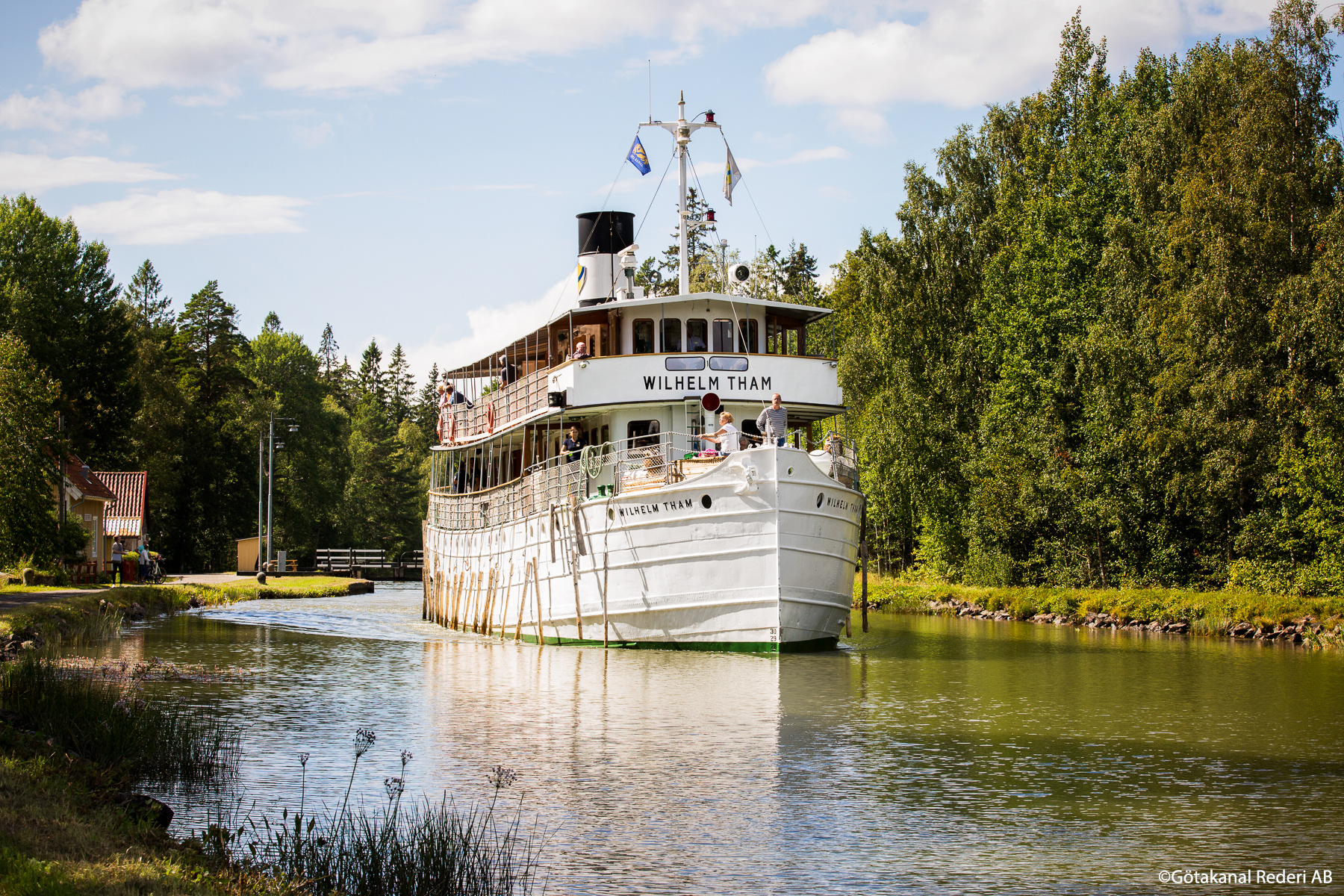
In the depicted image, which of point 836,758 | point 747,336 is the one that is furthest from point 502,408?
point 836,758

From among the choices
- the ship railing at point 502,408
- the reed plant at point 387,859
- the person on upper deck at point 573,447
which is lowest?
the reed plant at point 387,859

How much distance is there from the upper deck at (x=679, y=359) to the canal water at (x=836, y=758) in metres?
5.39

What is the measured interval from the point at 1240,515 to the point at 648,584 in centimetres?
1795

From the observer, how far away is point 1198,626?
95.2 feet

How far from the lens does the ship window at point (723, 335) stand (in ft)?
87.1

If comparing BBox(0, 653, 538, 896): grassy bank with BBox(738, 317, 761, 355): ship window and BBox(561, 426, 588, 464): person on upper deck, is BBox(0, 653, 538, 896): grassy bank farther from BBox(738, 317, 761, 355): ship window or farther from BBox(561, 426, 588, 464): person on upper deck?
BBox(738, 317, 761, 355): ship window

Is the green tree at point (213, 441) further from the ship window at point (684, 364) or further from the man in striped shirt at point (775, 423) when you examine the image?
Answer: the man in striped shirt at point (775, 423)

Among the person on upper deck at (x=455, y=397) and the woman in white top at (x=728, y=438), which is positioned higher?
the person on upper deck at (x=455, y=397)

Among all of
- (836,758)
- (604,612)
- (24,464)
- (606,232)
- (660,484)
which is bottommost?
(836,758)

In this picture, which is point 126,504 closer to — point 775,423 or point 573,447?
point 573,447

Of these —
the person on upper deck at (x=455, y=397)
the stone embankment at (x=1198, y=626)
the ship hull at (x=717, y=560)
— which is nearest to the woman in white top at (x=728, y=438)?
the ship hull at (x=717, y=560)

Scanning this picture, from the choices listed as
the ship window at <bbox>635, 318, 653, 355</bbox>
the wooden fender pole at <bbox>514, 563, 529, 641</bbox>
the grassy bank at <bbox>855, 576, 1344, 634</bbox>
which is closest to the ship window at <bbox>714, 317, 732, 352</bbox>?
the ship window at <bbox>635, 318, 653, 355</bbox>

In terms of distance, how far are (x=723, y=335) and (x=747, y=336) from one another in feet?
1.79

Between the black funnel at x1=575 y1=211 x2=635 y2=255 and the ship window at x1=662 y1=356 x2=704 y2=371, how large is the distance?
6.54 meters
